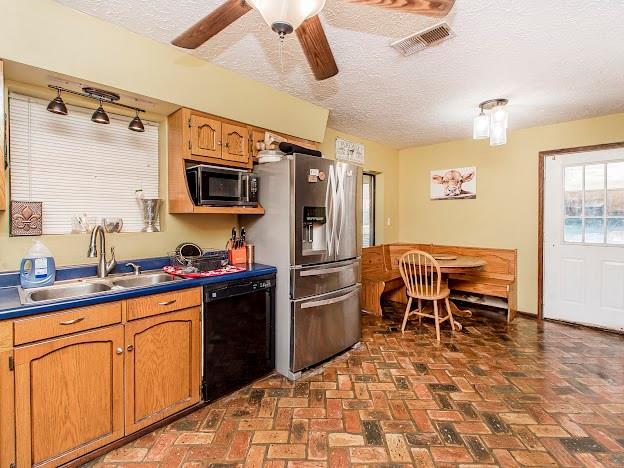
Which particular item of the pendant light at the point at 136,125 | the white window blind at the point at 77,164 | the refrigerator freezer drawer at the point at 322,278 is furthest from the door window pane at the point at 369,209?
the pendant light at the point at 136,125

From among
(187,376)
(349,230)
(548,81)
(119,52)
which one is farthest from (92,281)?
(548,81)

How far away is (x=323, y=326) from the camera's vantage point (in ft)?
8.82

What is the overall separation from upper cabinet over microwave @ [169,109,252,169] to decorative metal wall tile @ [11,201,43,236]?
0.99 metres

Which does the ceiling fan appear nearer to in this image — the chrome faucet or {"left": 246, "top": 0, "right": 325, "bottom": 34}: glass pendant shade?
{"left": 246, "top": 0, "right": 325, "bottom": 34}: glass pendant shade

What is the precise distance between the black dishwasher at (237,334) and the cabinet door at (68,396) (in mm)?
540

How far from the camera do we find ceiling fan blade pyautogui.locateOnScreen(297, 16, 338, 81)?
1352 millimetres

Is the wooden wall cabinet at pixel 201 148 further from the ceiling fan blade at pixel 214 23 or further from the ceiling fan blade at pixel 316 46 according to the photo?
the ceiling fan blade at pixel 316 46

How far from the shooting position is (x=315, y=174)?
256 cm

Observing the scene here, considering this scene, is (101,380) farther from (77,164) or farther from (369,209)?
(369,209)

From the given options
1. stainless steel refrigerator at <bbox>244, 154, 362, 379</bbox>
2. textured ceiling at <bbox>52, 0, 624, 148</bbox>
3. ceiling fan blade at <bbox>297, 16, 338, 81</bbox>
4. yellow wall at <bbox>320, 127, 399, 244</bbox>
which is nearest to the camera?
ceiling fan blade at <bbox>297, 16, 338, 81</bbox>

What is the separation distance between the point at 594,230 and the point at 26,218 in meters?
5.31

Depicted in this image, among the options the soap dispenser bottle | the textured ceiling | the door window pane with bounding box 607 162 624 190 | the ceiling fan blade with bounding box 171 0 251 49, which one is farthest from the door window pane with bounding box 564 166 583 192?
the soap dispenser bottle

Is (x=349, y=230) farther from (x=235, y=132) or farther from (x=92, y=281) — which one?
(x=92, y=281)

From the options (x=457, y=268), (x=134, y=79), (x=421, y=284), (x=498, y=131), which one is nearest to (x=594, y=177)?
(x=498, y=131)
